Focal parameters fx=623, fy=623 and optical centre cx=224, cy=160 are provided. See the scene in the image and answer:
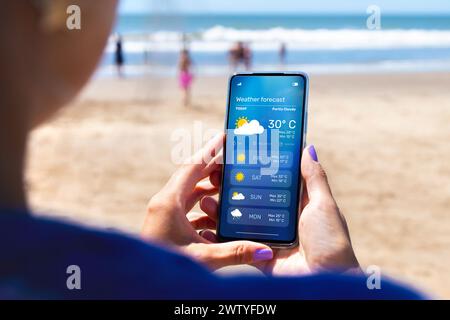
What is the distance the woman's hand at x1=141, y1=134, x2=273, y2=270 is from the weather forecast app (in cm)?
5

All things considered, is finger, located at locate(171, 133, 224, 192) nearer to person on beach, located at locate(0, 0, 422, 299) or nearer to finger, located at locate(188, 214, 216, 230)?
finger, located at locate(188, 214, 216, 230)

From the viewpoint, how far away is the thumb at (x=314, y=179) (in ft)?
4.74

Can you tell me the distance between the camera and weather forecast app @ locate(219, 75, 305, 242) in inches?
Answer: 59.9

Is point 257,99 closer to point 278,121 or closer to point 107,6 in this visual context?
point 278,121

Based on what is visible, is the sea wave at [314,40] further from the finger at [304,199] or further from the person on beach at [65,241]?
the person on beach at [65,241]

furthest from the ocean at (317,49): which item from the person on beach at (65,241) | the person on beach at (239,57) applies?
the person on beach at (65,241)

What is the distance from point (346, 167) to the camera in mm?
6668

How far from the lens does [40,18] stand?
1.77 feet

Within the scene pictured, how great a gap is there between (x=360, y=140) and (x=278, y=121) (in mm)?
6506

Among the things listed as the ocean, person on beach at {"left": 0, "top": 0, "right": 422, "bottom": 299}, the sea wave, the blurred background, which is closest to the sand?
the blurred background

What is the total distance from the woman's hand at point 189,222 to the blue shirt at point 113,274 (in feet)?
2.50

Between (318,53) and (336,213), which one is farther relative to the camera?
(318,53)
